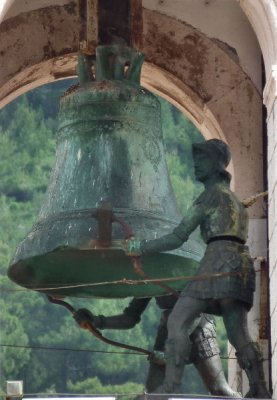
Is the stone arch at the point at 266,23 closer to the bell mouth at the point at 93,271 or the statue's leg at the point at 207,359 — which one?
the bell mouth at the point at 93,271

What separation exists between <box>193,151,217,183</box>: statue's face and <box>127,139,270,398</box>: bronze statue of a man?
0.14m

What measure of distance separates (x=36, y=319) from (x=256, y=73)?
61.1 feet

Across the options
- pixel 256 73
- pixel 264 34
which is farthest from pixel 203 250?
pixel 256 73

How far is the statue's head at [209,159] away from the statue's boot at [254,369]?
3.29 feet

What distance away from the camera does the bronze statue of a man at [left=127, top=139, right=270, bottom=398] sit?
39.7ft

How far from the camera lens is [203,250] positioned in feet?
41.9

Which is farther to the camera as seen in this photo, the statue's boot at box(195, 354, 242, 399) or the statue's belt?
the statue's boot at box(195, 354, 242, 399)

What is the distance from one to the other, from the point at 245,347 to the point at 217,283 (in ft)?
1.43

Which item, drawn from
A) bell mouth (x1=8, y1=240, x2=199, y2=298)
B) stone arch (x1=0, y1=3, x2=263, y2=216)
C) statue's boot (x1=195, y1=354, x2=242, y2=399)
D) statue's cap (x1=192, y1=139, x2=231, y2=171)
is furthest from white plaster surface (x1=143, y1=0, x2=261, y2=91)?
statue's boot (x1=195, y1=354, x2=242, y2=399)

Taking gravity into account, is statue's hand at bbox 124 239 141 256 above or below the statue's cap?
below

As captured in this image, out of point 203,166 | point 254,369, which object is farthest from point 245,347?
point 203,166

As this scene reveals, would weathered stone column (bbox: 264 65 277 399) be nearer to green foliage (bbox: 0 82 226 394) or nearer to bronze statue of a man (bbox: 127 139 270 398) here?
bronze statue of a man (bbox: 127 139 270 398)

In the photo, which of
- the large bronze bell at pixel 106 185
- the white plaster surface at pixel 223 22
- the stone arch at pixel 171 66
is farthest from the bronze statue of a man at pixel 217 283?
the white plaster surface at pixel 223 22

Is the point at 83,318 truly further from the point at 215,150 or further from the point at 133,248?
the point at 215,150
